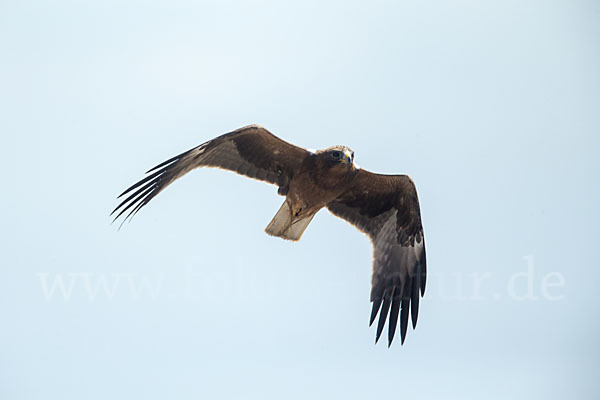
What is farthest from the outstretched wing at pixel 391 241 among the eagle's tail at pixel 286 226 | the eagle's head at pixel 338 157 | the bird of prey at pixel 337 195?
the eagle's head at pixel 338 157

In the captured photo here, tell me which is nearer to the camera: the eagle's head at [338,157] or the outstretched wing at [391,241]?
the eagle's head at [338,157]

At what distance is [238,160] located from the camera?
998cm

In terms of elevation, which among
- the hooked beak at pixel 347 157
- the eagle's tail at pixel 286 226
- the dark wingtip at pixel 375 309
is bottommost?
the dark wingtip at pixel 375 309

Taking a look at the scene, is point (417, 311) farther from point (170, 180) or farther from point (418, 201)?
point (170, 180)

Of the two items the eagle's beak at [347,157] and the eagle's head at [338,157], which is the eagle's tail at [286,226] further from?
the eagle's beak at [347,157]

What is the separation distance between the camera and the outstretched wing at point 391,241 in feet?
34.1

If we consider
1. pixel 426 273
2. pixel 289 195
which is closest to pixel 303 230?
pixel 289 195

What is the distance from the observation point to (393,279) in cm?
1089

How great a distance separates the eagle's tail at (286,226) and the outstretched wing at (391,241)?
2.23 ft

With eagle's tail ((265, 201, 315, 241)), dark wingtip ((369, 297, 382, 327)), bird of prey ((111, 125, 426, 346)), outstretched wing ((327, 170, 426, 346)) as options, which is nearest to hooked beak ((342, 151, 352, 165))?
bird of prey ((111, 125, 426, 346))

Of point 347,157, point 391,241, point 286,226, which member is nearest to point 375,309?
point 391,241

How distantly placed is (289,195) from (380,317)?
236cm

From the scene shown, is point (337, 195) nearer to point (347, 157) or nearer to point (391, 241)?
point (347, 157)

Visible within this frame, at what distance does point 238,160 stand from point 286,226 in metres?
1.13
